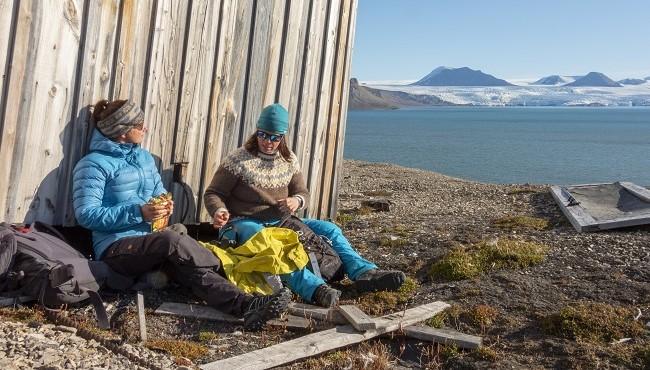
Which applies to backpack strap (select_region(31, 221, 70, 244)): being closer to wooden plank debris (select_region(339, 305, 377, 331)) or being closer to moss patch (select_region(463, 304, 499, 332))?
wooden plank debris (select_region(339, 305, 377, 331))

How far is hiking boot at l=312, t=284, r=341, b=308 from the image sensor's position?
260 inches

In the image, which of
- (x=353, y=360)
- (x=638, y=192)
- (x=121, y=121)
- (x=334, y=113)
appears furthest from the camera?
(x=638, y=192)

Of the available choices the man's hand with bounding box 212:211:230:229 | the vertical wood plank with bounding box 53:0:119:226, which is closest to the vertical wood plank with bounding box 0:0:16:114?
the vertical wood plank with bounding box 53:0:119:226

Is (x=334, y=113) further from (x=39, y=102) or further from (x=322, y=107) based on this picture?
(x=39, y=102)

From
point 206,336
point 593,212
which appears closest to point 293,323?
point 206,336

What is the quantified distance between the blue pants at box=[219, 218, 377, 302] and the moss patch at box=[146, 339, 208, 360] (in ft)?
4.63

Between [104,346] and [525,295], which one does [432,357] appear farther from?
[104,346]

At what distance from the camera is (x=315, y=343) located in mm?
5633

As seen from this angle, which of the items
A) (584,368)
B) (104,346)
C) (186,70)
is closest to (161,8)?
(186,70)

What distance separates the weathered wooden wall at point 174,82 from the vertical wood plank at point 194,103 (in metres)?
0.01

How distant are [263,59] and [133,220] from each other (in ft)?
9.57

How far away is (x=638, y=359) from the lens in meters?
5.65

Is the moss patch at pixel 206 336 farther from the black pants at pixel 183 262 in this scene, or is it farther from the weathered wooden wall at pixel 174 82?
the weathered wooden wall at pixel 174 82

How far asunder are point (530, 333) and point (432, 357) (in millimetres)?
1022
